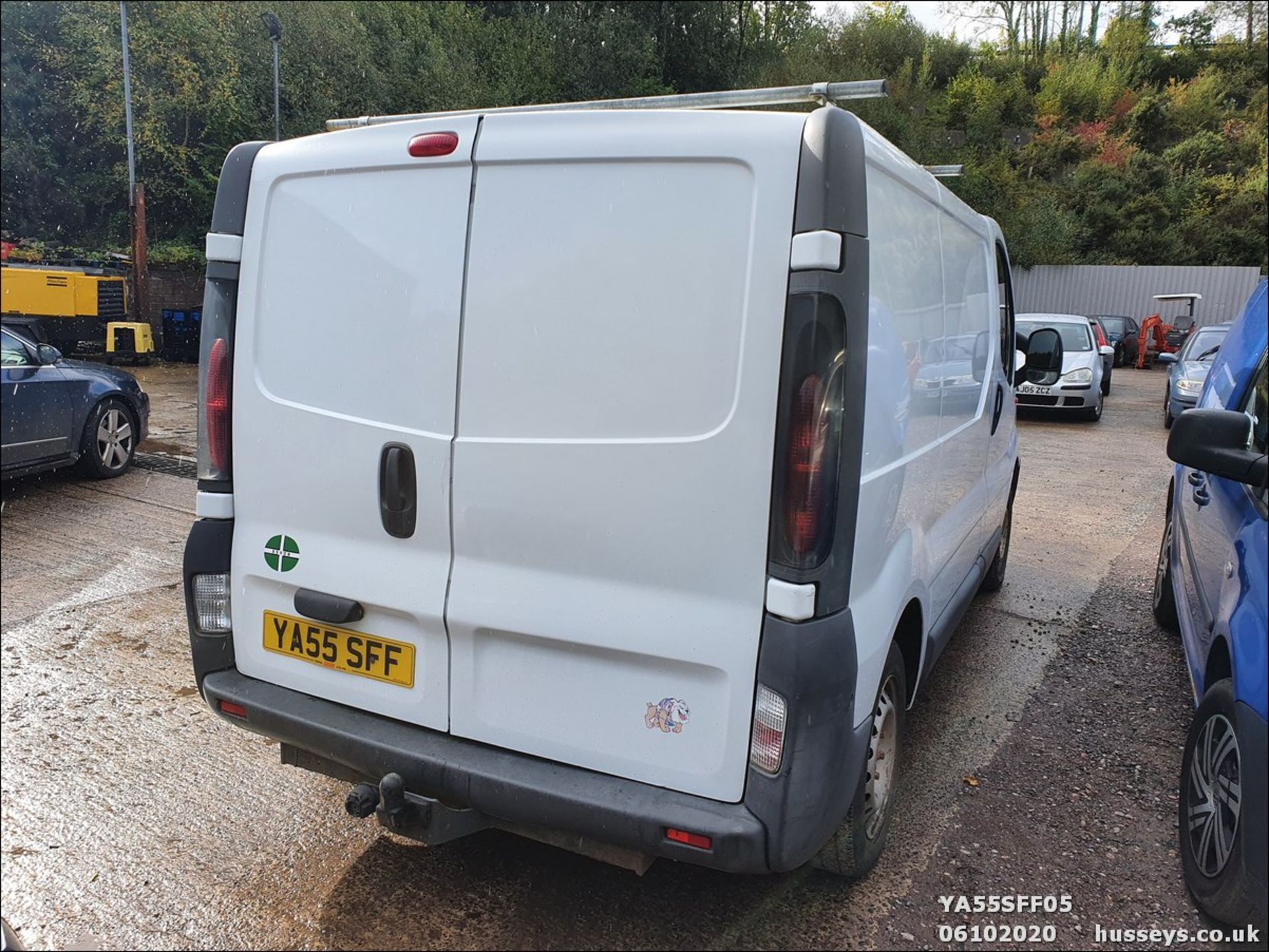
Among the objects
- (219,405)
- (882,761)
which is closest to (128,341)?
(219,405)

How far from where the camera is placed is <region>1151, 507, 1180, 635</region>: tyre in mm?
4723

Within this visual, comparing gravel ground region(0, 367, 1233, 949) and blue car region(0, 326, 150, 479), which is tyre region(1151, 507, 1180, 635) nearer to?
gravel ground region(0, 367, 1233, 949)

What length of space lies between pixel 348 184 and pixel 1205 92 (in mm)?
45001

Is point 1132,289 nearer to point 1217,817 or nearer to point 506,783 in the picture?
point 1217,817

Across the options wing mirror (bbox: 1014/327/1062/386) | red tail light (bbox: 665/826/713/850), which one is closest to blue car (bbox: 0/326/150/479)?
red tail light (bbox: 665/826/713/850)

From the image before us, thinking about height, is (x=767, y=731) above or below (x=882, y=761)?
above

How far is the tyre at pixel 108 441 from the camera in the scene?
7062 millimetres

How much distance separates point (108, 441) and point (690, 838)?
6.92 m

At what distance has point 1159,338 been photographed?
24.0 m

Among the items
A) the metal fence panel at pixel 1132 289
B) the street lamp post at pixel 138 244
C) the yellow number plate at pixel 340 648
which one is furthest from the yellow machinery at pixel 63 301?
the metal fence panel at pixel 1132 289

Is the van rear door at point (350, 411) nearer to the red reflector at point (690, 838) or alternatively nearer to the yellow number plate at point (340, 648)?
the yellow number plate at point (340, 648)

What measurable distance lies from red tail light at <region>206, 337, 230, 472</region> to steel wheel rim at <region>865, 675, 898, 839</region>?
2.01 meters

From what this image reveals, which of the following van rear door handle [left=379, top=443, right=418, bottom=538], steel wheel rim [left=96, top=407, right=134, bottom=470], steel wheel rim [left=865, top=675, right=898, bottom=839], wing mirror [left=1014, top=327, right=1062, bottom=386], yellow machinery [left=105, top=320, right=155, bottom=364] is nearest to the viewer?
van rear door handle [left=379, top=443, right=418, bottom=538]

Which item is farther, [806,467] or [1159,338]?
[1159,338]
